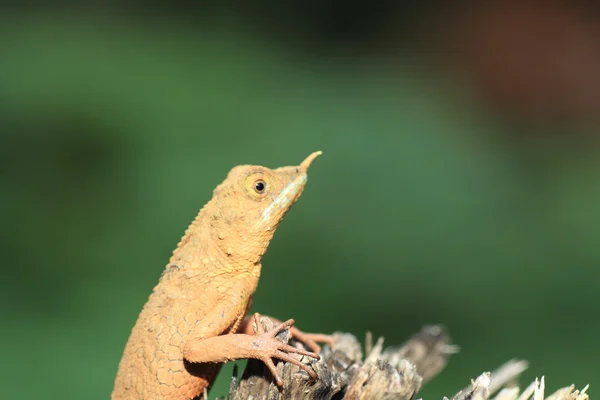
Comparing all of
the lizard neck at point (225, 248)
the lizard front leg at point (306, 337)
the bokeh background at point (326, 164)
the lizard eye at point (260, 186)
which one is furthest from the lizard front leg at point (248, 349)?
the bokeh background at point (326, 164)

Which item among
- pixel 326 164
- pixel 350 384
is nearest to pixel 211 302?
pixel 350 384

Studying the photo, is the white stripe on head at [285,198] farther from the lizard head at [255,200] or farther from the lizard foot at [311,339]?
the lizard foot at [311,339]

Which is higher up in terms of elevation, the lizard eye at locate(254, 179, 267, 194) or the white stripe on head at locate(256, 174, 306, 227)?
the lizard eye at locate(254, 179, 267, 194)

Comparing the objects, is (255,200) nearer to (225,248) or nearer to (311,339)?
(225,248)

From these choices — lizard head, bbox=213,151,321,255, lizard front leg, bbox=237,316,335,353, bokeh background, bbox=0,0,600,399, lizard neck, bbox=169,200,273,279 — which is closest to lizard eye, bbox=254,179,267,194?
lizard head, bbox=213,151,321,255

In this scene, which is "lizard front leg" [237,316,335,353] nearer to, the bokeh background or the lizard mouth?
the lizard mouth

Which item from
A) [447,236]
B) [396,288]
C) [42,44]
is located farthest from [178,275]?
[42,44]
